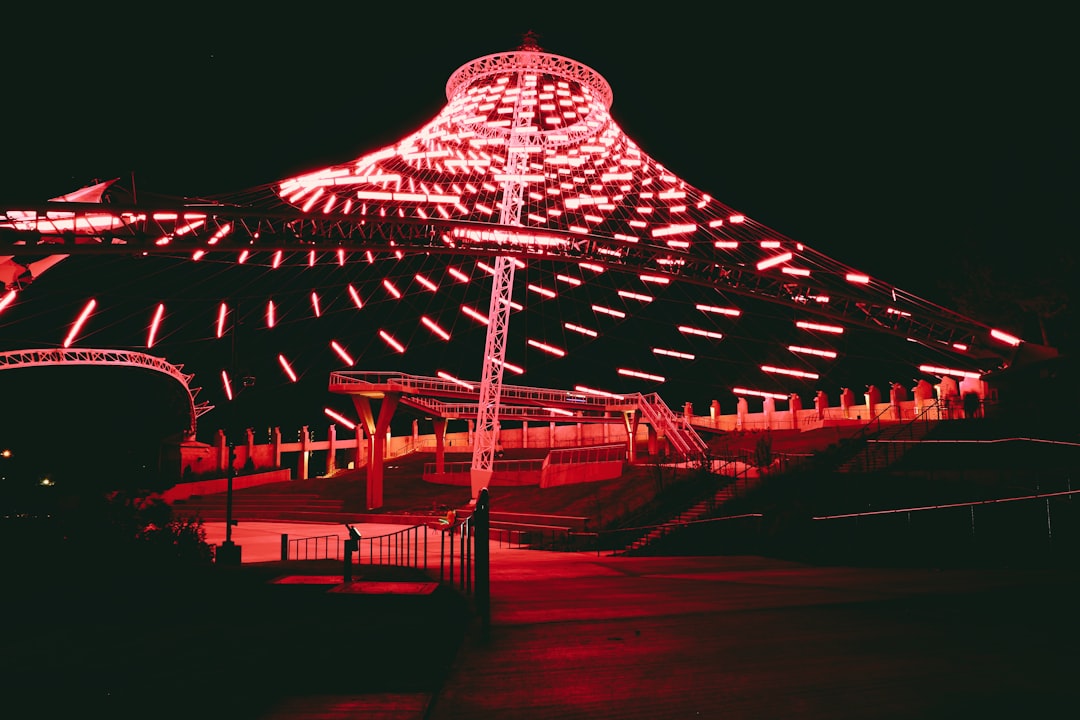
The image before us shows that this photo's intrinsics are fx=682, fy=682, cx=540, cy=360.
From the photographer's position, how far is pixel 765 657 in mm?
5309

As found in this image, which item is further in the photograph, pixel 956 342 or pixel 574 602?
pixel 956 342

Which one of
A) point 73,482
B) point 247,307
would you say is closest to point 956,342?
point 73,482

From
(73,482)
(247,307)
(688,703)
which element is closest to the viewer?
(688,703)

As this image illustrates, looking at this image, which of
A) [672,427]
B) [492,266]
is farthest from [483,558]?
[672,427]

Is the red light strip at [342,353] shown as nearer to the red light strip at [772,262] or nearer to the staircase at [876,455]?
the red light strip at [772,262]

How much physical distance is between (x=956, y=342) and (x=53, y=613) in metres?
35.9

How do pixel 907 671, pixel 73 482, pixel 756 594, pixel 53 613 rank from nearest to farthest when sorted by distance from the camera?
pixel 907 671 → pixel 53 613 → pixel 756 594 → pixel 73 482

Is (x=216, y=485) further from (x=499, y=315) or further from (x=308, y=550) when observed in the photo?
(x=308, y=550)

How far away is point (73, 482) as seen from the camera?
1234 cm

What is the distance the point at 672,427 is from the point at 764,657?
4151 cm

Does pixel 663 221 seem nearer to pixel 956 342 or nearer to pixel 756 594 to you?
pixel 956 342

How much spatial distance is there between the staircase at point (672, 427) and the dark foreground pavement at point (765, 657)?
34719mm

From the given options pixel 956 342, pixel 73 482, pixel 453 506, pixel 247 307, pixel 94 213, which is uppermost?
pixel 247 307

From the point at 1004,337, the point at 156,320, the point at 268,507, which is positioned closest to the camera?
the point at 1004,337
